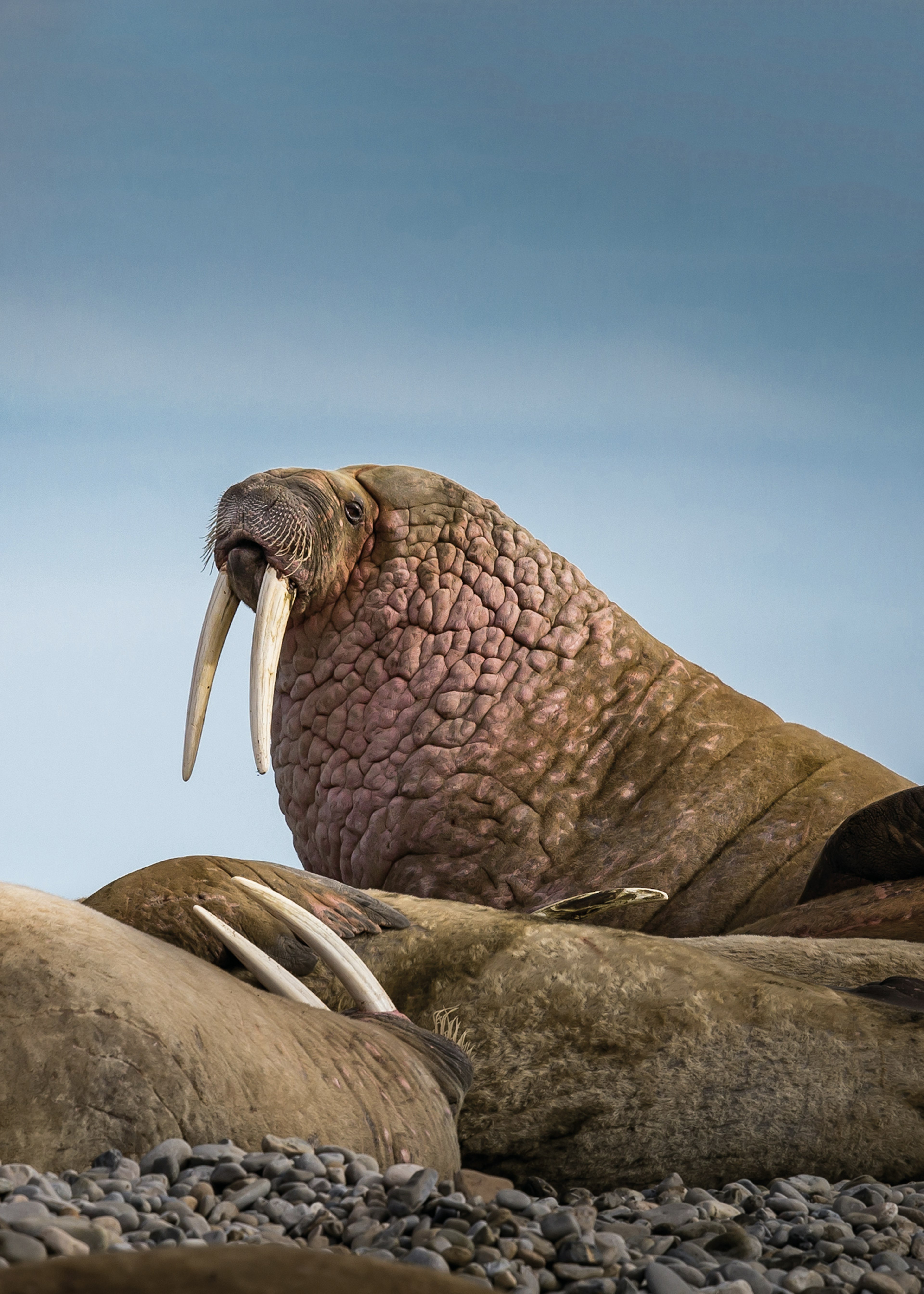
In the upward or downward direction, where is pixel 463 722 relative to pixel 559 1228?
upward

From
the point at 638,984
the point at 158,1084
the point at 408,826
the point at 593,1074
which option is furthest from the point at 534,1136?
the point at 408,826

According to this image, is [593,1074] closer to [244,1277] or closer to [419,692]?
[244,1277]

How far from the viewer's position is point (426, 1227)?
6.68 ft

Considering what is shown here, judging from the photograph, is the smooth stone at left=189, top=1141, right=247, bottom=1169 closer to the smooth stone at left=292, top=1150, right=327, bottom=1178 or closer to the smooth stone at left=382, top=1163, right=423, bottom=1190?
the smooth stone at left=292, top=1150, right=327, bottom=1178

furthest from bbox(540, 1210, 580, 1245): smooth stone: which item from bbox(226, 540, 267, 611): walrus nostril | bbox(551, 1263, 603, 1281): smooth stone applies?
bbox(226, 540, 267, 611): walrus nostril

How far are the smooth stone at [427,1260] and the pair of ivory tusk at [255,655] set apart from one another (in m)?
2.79

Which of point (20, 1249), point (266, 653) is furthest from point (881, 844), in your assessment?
point (20, 1249)

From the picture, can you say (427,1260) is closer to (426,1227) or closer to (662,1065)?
(426,1227)

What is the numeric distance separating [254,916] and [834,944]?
177 cm

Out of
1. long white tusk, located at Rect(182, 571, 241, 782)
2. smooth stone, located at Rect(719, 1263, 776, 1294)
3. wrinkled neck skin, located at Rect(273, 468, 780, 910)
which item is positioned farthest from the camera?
wrinkled neck skin, located at Rect(273, 468, 780, 910)

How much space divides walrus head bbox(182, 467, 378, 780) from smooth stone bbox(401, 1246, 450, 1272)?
345 cm

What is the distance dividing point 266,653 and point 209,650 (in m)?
0.47

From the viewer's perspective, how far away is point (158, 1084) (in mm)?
2363

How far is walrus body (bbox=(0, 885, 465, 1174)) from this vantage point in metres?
2.30
